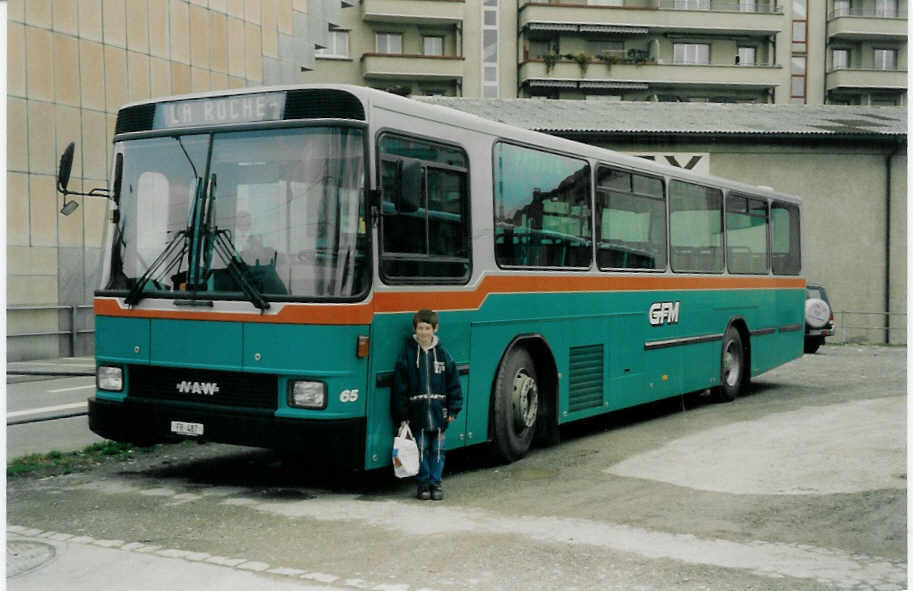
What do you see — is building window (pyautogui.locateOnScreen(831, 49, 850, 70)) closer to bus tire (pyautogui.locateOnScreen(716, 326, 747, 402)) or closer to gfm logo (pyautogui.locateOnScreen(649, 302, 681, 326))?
bus tire (pyautogui.locateOnScreen(716, 326, 747, 402))

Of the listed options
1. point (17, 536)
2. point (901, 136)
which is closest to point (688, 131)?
point (901, 136)

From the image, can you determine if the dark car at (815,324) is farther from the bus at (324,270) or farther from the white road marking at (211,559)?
the white road marking at (211,559)

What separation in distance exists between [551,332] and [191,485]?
11.7 feet

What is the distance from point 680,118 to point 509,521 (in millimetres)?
26928

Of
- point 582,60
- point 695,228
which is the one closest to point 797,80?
point 582,60

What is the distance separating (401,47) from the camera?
182 feet

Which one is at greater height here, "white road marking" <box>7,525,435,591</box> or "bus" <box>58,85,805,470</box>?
"bus" <box>58,85,805,470</box>

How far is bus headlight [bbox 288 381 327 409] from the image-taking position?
778cm

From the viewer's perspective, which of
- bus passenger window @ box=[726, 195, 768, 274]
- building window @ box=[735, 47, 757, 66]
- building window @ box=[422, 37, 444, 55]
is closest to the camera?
bus passenger window @ box=[726, 195, 768, 274]

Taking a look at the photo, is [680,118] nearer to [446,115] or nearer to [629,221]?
[629,221]

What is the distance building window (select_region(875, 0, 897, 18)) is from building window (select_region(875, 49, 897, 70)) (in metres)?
1.90

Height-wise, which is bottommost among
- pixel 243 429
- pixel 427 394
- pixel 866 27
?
pixel 243 429

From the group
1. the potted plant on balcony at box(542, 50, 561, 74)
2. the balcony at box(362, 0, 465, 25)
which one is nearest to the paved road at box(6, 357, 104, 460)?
the balcony at box(362, 0, 465, 25)

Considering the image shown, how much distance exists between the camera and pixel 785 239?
16.9 meters
